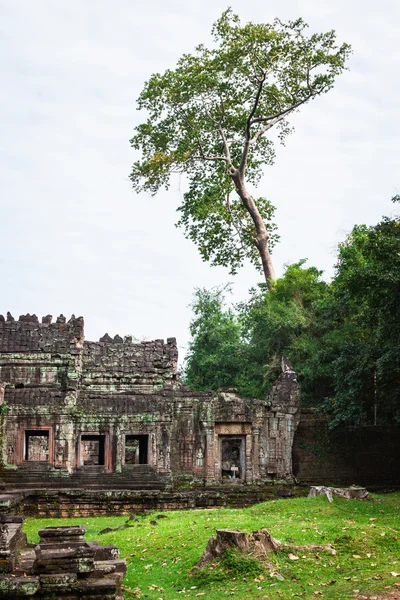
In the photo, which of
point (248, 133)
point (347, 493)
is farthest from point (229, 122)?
point (347, 493)

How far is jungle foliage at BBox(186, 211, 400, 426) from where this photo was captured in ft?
72.0

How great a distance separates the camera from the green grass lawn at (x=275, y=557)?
11.6 m

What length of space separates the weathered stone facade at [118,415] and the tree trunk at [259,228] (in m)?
11.0

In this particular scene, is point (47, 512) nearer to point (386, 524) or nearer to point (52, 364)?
point (52, 364)

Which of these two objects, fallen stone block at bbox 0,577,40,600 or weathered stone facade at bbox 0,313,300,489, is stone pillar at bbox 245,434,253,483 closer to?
weathered stone facade at bbox 0,313,300,489

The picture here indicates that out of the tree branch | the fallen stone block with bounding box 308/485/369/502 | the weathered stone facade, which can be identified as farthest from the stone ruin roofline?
the tree branch

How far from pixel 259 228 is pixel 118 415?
51.8 feet

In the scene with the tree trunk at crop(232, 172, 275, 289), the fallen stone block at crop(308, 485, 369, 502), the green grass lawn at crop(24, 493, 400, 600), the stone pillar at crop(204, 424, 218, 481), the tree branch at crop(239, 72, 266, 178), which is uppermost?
the tree branch at crop(239, 72, 266, 178)

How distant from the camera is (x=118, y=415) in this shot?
78.7 feet

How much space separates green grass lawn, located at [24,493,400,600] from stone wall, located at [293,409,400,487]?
24.2ft

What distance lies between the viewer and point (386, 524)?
16.4m

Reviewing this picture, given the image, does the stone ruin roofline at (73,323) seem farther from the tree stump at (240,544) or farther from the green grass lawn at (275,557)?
the tree stump at (240,544)

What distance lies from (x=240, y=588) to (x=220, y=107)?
1114 inches

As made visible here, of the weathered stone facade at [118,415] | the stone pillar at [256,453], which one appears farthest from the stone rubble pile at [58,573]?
the stone pillar at [256,453]
